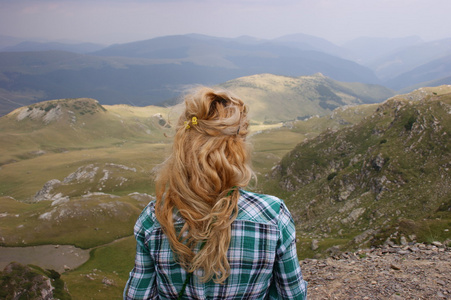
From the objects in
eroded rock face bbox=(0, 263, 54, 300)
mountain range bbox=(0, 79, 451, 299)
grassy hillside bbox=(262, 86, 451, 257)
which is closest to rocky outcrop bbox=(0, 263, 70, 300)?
eroded rock face bbox=(0, 263, 54, 300)

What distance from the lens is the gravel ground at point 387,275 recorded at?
12.0 meters

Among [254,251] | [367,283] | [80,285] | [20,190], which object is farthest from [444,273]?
[20,190]

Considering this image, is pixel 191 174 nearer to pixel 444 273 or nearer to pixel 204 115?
pixel 204 115

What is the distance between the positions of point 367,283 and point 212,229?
1291 centimetres

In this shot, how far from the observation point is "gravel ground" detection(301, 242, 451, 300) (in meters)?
12.0

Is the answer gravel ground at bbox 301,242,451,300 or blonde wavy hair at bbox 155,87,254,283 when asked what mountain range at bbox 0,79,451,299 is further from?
gravel ground at bbox 301,242,451,300

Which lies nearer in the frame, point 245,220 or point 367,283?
point 245,220

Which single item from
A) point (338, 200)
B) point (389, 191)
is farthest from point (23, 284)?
point (389, 191)

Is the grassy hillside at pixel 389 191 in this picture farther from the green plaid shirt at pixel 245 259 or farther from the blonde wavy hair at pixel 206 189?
the blonde wavy hair at pixel 206 189

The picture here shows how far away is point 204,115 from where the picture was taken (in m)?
4.38

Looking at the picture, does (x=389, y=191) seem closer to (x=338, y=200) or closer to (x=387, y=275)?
(x=338, y=200)

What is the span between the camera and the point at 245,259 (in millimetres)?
4070

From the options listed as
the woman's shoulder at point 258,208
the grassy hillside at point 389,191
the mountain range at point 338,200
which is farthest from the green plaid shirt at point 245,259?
the grassy hillside at point 389,191

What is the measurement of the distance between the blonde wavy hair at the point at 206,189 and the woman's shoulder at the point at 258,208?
0.47ft
